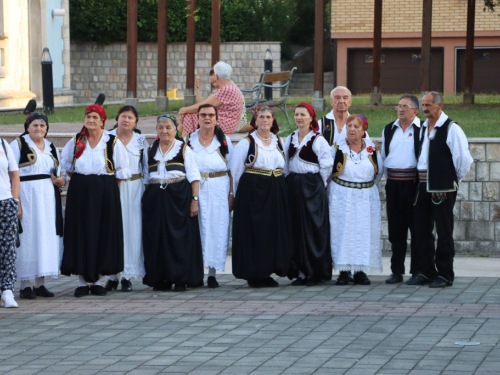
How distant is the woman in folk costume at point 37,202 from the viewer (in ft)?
28.8

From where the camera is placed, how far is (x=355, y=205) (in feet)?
30.4

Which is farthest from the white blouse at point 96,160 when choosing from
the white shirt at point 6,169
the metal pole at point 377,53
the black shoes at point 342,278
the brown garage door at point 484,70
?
the brown garage door at point 484,70

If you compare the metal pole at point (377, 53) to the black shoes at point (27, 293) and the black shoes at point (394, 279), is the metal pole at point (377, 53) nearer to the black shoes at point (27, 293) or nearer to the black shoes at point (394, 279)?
the black shoes at point (394, 279)

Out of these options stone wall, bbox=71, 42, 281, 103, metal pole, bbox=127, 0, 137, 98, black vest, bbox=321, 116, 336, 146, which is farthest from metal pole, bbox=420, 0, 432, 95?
stone wall, bbox=71, 42, 281, 103

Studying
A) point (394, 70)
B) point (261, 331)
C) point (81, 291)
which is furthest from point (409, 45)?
point (261, 331)

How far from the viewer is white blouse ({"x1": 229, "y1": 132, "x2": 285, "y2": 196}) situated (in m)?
9.12

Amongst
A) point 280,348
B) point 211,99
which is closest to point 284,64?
point 211,99

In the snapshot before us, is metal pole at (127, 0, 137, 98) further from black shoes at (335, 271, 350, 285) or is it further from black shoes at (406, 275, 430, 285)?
black shoes at (406, 275, 430, 285)

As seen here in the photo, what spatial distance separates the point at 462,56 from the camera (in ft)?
110

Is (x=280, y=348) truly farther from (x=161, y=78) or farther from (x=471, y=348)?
(x=161, y=78)

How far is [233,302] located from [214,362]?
2.15 meters

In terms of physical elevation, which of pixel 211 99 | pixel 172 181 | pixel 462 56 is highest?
pixel 462 56

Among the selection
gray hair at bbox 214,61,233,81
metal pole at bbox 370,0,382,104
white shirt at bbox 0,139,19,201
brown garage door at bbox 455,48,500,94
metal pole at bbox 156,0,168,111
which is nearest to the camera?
white shirt at bbox 0,139,19,201

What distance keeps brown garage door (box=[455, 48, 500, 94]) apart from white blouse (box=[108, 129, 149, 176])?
25834 mm
